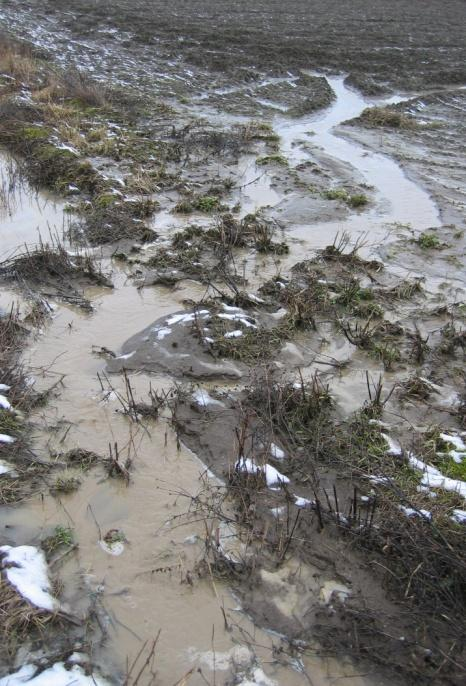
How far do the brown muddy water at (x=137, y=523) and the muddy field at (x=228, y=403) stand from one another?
2 cm

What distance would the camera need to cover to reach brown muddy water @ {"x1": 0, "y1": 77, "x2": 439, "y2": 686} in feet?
9.91

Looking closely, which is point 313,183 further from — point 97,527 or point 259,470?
point 97,527

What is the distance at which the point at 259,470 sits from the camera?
13.0 ft

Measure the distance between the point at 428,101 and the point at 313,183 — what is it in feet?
23.9

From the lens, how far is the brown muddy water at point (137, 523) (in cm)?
302

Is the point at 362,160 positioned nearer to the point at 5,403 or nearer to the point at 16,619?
the point at 5,403

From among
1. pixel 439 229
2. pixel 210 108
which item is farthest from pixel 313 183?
pixel 210 108

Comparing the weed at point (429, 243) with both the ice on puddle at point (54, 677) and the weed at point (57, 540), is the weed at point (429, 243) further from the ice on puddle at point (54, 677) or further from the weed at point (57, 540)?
the ice on puddle at point (54, 677)

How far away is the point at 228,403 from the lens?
188 inches

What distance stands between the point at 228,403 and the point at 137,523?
1.40 m

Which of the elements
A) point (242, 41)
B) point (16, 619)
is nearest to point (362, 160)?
point (16, 619)

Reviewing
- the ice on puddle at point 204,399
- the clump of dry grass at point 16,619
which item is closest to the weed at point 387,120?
the ice on puddle at point 204,399

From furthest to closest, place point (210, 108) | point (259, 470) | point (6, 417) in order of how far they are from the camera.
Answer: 1. point (210, 108)
2. point (6, 417)
3. point (259, 470)

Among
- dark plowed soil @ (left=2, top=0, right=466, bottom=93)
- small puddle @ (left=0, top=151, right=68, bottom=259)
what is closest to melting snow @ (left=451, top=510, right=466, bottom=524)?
small puddle @ (left=0, top=151, right=68, bottom=259)
